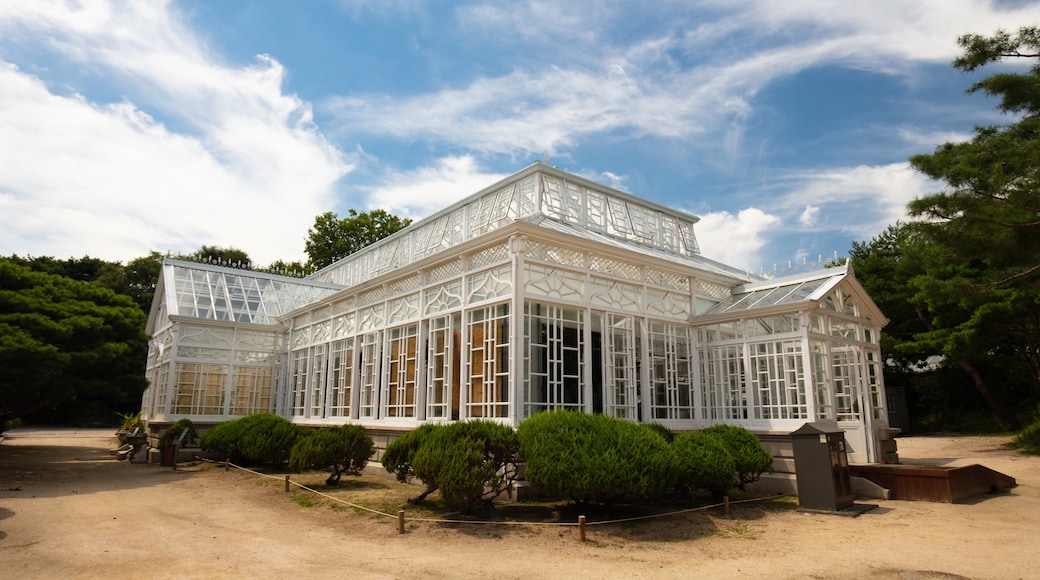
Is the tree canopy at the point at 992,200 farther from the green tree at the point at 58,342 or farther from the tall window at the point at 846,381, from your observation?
the green tree at the point at 58,342

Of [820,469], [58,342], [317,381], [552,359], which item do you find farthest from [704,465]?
[58,342]

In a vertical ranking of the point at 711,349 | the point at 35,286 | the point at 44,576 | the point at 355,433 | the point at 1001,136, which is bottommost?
the point at 44,576

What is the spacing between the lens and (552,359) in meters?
11.5

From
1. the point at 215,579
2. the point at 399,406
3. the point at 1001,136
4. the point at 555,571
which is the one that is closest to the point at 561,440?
Result: the point at 555,571

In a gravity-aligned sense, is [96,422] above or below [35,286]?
below

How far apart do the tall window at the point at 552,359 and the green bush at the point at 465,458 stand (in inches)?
71.4

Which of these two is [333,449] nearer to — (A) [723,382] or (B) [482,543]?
(B) [482,543]

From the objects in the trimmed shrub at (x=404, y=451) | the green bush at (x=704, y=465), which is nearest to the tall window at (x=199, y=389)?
the trimmed shrub at (x=404, y=451)

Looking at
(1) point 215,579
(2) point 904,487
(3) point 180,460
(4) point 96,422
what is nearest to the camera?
(1) point 215,579

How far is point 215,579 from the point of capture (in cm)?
618

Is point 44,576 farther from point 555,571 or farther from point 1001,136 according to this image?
point 1001,136

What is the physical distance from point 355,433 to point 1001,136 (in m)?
15.7

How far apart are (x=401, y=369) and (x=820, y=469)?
9.24 meters

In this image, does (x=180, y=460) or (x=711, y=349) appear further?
(x=180, y=460)
